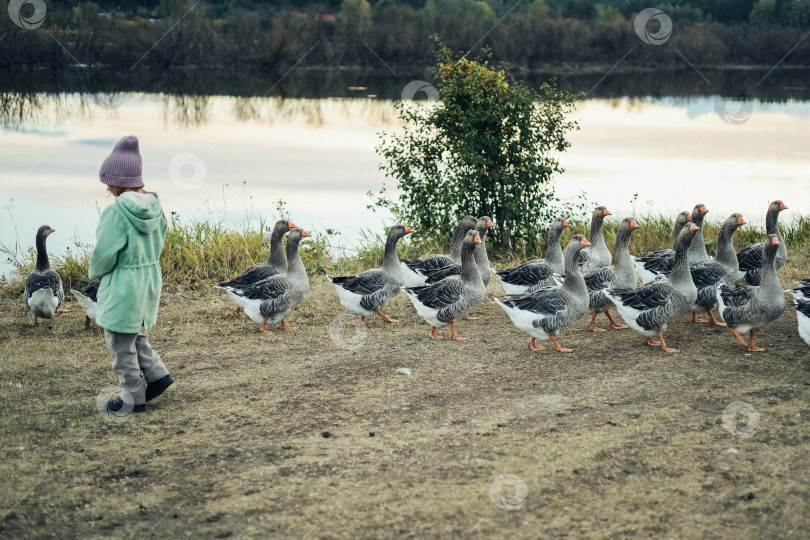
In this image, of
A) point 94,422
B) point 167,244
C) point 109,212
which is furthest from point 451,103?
point 94,422

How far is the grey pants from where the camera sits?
695cm

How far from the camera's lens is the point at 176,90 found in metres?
35.2

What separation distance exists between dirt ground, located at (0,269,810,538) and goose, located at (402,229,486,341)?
1.19 feet

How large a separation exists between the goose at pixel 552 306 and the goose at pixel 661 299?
0.50 meters

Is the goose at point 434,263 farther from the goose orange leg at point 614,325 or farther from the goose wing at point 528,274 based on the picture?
the goose orange leg at point 614,325

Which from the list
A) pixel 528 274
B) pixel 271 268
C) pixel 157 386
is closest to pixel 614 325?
pixel 528 274

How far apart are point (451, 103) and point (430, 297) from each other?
17.4 feet

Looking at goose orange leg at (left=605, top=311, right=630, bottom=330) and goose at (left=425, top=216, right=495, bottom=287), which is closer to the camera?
goose orange leg at (left=605, top=311, right=630, bottom=330)

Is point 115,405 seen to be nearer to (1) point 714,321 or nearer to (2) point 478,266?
(2) point 478,266

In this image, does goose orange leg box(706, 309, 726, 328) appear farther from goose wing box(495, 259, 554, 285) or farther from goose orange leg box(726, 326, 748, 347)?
goose wing box(495, 259, 554, 285)

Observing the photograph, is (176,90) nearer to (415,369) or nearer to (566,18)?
(566,18)

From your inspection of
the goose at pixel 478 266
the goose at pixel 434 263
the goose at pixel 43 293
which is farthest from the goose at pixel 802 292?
the goose at pixel 43 293

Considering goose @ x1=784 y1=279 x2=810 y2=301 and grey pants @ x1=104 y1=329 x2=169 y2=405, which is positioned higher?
goose @ x1=784 y1=279 x2=810 y2=301

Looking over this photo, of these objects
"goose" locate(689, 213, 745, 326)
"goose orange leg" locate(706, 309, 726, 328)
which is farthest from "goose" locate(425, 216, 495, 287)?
"goose orange leg" locate(706, 309, 726, 328)
